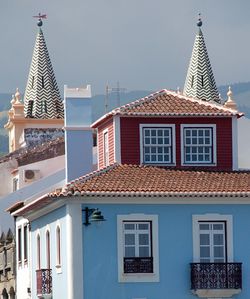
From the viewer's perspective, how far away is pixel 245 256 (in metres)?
65.9

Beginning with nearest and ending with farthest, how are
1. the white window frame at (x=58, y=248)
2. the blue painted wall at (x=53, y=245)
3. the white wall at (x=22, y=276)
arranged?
the blue painted wall at (x=53, y=245), the white window frame at (x=58, y=248), the white wall at (x=22, y=276)

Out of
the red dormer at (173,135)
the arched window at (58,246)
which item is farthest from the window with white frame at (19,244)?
the arched window at (58,246)

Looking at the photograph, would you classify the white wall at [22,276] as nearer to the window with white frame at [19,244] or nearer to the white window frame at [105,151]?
the window with white frame at [19,244]

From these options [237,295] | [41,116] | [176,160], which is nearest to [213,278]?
[237,295]

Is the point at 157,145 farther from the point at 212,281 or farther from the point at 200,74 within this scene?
the point at 200,74

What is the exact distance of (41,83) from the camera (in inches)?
5320

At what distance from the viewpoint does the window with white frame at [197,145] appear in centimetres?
6844

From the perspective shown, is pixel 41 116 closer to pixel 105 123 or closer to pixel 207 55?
pixel 207 55

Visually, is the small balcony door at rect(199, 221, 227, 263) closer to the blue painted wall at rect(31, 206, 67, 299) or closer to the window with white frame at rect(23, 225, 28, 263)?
the blue painted wall at rect(31, 206, 67, 299)

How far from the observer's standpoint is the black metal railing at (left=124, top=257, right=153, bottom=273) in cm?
6481

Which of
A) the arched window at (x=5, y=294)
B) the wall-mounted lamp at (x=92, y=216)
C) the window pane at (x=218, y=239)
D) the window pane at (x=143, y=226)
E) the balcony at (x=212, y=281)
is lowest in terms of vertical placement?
the arched window at (x=5, y=294)

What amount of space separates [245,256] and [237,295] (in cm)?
147

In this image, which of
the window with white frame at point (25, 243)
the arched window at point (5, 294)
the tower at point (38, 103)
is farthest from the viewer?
the tower at point (38, 103)

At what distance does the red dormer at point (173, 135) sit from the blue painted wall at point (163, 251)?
2843 millimetres
